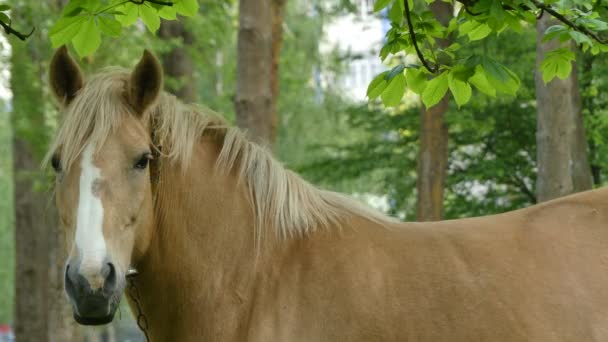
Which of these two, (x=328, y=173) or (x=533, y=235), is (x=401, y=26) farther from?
(x=328, y=173)

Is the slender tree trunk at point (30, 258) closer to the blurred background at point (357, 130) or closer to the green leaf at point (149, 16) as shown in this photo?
the blurred background at point (357, 130)

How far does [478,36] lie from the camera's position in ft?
14.1

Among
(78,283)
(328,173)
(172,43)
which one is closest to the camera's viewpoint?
(78,283)

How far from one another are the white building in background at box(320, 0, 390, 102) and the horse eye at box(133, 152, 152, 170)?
5.33 ft

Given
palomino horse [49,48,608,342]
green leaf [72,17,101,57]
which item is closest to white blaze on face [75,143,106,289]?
palomino horse [49,48,608,342]

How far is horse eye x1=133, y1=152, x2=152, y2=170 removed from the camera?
411 cm

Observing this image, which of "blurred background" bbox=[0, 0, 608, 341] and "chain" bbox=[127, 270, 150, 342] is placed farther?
"blurred background" bbox=[0, 0, 608, 341]

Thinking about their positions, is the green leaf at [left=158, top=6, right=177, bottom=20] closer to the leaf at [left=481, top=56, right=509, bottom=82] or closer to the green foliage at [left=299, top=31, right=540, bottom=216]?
the leaf at [left=481, top=56, right=509, bottom=82]

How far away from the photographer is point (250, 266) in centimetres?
446

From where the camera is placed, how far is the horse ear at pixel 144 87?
430 cm

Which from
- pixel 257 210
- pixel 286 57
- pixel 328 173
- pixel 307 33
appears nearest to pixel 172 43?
pixel 328 173

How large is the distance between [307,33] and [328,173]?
401 inches

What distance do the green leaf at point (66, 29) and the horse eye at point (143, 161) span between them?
71cm

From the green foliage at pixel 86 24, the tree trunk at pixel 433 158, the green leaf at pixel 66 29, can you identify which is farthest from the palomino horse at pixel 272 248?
the tree trunk at pixel 433 158
